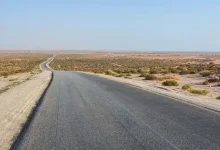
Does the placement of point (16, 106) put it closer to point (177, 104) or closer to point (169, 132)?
point (177, 104)

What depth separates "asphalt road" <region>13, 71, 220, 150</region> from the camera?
9.52 metres

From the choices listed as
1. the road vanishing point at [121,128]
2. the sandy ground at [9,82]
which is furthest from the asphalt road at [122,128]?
the sandy ground at [9,82]

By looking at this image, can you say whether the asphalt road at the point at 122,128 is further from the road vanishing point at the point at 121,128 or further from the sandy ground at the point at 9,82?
the sandy ground at the point at 9,82

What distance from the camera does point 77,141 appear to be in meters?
9.95

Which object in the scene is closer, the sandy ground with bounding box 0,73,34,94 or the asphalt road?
the asphalt road

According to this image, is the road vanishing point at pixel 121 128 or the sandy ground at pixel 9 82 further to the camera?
the sandy ground at pixel 9 82

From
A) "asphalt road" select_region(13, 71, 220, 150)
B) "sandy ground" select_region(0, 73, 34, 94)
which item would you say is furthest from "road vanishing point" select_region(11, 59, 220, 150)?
"sandy ground" select_region(0, 73, 34, 94)

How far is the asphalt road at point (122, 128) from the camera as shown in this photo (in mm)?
9516

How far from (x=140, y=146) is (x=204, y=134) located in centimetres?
250

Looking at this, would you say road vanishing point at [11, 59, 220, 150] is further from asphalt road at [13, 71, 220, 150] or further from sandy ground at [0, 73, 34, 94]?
sandy ground at [0, 73, 34, 94]

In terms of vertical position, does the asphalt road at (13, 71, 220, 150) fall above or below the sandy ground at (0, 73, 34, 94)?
above

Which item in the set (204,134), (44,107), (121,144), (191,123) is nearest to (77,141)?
(121,144)

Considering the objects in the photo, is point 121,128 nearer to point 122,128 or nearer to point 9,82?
point 122,128

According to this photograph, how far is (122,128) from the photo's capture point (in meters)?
11.8
